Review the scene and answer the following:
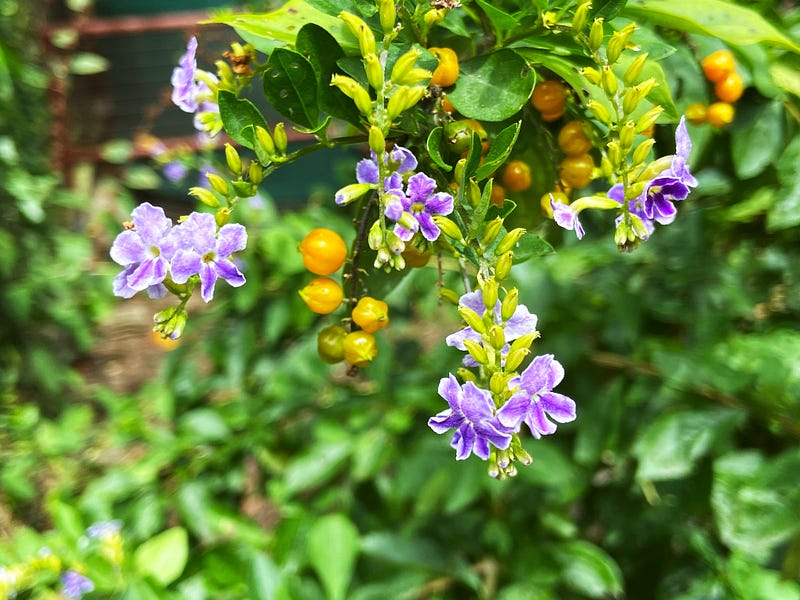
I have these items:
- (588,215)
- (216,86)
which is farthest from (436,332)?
(216,86)

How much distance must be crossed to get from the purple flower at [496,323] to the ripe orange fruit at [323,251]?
0.10 meters

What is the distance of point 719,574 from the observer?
2.88 feet

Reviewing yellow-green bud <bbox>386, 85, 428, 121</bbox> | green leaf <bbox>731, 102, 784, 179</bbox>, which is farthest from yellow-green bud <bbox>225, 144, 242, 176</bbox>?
green leaf <bbox>731, 102, 784, 179</bbox>

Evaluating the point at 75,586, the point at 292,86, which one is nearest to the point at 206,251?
the point at 292,86

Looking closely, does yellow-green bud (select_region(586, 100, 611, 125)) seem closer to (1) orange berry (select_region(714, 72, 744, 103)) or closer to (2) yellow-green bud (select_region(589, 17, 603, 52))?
(2) yellow-green bud (select_region(589, 17, 603, 52))

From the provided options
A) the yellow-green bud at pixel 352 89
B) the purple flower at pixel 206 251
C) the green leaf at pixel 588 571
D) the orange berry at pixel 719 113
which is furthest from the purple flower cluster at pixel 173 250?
the green leaf at pixel 588 571

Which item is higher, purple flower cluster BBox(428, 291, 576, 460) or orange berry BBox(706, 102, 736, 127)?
orange berry BBox(706, 102, 736, 127)

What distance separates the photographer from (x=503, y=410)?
39 centimetres

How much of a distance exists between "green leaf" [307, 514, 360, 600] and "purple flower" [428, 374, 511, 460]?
0.58 meters

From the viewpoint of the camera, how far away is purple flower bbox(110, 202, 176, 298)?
42 centimetres

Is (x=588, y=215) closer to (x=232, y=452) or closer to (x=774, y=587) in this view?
(x=774, y=587)

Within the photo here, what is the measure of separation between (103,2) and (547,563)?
99.8 inches

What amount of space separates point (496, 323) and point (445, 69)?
182 mm

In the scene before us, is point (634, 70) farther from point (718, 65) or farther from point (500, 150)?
point (718, 65)
